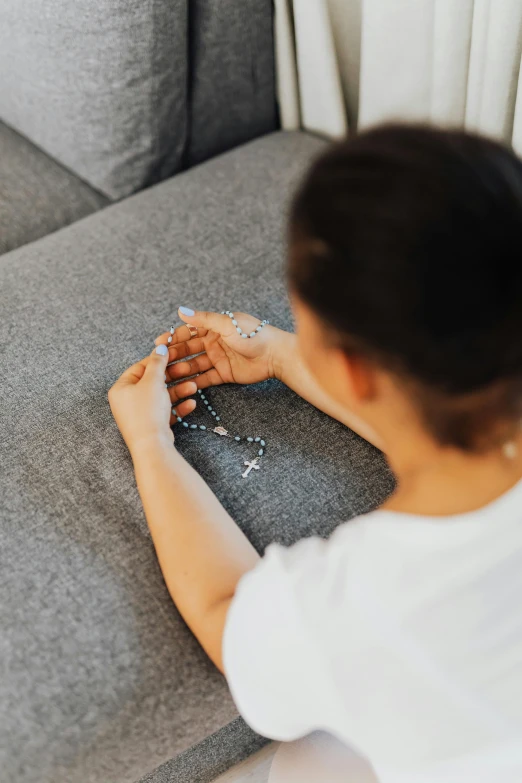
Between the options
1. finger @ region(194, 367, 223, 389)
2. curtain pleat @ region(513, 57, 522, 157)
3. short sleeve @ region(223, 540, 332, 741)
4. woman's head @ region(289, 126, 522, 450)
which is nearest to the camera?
woman's head @ region(289, 126, 522, 450)

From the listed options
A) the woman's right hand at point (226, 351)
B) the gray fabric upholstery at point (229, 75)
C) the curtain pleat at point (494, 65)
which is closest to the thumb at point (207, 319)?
the woman's right hand at point (226, 351)

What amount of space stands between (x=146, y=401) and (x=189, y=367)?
4.2 inches

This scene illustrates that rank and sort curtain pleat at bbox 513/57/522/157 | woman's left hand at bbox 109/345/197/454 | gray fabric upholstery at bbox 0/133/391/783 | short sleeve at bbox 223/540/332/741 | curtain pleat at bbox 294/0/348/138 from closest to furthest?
short sleeve at bbox 223/540/332/741, gray fabric upholstery at bbox 0/133/391/783, woman's left hand at bbox 109/345/197/454, curtain pleat at bbox 513/57/522/157, curtain pleat at bbox 294/0/348/138

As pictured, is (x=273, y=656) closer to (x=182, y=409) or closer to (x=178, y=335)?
(x=182, y=409)

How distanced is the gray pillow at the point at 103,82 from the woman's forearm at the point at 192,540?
743 mm

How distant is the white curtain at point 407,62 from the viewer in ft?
3.66

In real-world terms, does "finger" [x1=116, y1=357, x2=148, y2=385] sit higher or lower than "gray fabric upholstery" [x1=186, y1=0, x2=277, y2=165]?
lower

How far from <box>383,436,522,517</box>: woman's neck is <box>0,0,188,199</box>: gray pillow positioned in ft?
3.12

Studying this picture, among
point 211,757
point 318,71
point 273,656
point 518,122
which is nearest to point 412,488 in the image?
point 273,656

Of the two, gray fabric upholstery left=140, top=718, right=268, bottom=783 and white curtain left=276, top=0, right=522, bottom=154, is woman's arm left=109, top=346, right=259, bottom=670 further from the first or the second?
white curtain left=276, top=0, right=522, bottom=154

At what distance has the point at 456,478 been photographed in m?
0.61

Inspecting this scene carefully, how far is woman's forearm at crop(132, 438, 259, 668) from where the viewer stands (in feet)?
2.42

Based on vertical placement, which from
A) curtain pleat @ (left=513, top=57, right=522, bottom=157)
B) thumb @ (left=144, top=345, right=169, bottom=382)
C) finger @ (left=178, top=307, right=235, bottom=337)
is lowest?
thumb @ (left=144, top=345, right=169, bottom=382)

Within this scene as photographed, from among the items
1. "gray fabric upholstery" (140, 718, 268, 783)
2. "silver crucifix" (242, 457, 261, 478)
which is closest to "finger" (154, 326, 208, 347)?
"silver crucifix" (242, 457, 261, 478)
